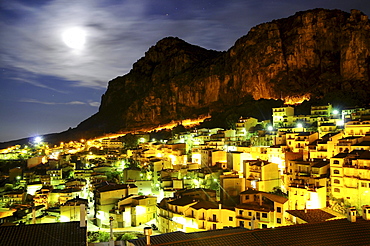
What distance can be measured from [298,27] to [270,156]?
5497 cm

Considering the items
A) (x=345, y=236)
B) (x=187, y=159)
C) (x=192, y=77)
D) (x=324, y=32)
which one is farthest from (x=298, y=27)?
(x=345, y=236)

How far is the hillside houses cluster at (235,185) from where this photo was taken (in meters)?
24.6

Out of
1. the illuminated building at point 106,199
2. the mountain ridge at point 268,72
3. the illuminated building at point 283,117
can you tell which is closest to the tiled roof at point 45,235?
the illuminated building at point 106,199

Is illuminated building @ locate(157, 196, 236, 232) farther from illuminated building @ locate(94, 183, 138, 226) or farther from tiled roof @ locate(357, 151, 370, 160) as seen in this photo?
tiled roof @ locate(357, 151, 370, 160)

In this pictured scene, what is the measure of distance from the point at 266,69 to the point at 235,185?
54411mm

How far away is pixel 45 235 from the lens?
406 inches

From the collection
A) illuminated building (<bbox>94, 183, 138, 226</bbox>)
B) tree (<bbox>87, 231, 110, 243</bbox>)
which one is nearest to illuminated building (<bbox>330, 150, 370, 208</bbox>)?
tree (<bbox>87, 231, 110, 243</bbox>)

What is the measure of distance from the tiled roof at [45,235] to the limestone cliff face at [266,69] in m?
61.2

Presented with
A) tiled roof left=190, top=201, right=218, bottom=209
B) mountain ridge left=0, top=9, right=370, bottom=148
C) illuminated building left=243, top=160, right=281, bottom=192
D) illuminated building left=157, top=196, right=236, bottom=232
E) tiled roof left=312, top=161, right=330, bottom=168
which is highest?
mountain ridge left=0, top=9, right=370, bottom=148

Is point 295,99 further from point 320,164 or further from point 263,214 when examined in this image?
point 263,214

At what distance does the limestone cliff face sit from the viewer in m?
68.6

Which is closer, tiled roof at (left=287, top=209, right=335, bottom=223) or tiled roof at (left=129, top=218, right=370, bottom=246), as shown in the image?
tiled roof at (left=129, top=218, right=370, bottom=246)

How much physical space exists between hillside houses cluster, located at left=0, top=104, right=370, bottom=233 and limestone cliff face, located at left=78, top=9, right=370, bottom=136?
24.4 metres

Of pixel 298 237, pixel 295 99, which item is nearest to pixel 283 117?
pixel 295 99
